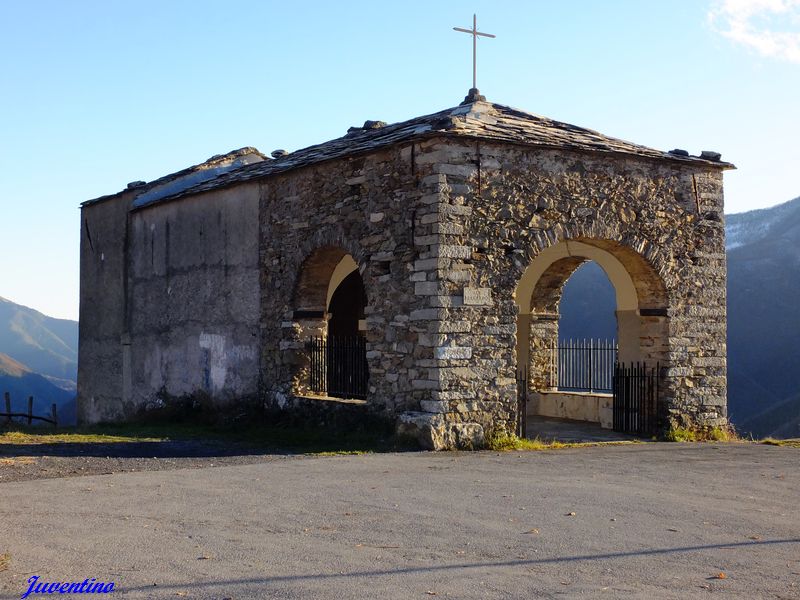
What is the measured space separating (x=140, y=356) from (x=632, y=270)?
9.60 m

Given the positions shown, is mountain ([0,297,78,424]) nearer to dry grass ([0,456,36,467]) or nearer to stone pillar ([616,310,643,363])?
stone pillar ([616,310,643,363])

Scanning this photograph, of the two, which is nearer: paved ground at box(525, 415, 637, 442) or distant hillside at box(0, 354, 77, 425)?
paved ground at box(525, 415, 637, 442)

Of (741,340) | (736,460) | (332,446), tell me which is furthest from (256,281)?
(741,340)

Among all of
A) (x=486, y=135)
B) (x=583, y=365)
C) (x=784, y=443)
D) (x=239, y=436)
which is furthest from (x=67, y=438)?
(x=784, y=443)

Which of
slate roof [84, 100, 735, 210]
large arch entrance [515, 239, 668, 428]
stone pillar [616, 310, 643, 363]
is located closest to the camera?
slate roof [84, 100, 735, 210]

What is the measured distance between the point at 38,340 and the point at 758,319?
123552 mm

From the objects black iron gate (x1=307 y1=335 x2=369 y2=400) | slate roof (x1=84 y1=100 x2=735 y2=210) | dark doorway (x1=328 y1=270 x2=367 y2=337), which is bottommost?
black iron gate (x1=307 y1=335 x2=369 y2=400)

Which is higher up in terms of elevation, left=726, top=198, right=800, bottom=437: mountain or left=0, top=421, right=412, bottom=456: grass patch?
left=726, top=198, right=800, bottom=437: mountain

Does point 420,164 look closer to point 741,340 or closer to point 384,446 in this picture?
point 384,446

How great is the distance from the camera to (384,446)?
12.0 meters

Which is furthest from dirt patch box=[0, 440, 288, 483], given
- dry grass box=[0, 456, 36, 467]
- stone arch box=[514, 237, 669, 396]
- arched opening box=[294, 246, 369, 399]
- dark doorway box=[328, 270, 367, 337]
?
A: dark doorway box=[328, 270, 367, 337]

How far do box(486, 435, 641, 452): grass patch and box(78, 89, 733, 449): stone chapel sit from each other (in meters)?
0.22

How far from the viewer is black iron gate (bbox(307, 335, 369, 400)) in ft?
47.0

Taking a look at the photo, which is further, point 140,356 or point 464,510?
point 140,356
